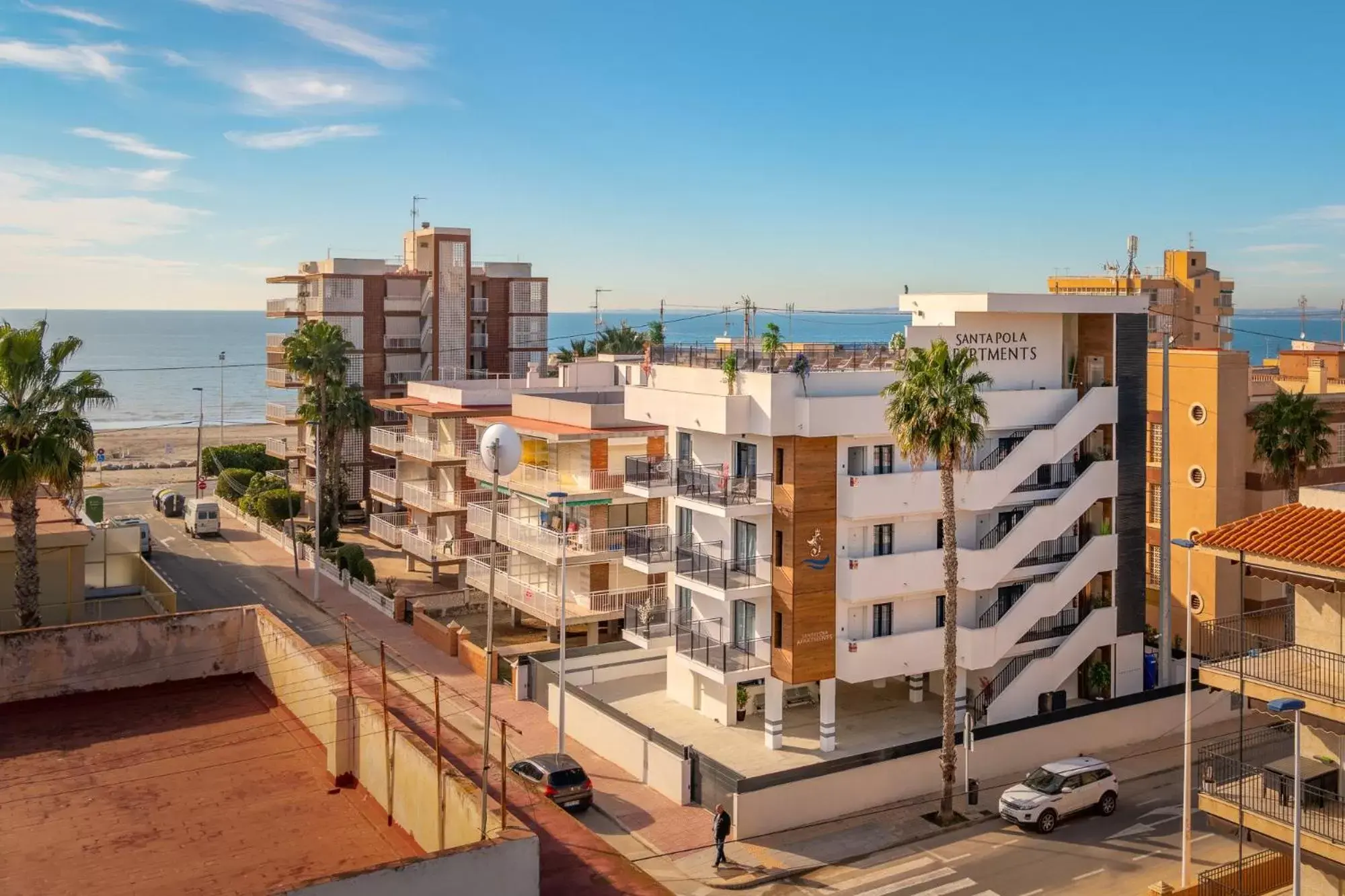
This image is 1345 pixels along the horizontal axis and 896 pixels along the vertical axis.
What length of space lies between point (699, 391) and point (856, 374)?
5.37 m

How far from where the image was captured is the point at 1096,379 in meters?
42.5

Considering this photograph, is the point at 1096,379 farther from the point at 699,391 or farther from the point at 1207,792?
the point at 1207,792

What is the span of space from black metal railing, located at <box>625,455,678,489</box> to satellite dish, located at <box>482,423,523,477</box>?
1645 cm

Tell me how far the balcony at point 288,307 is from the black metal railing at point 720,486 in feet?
160

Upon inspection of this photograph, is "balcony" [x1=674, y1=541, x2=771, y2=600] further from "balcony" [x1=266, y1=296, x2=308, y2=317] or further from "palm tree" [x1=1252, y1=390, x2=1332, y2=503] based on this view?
"balcony" [x1=266, y1=296, x2=308, y2=317]

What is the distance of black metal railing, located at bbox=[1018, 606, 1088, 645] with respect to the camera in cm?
4078

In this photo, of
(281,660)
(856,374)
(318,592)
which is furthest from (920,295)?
(318,592)

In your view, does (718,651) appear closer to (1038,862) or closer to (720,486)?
(720,486)

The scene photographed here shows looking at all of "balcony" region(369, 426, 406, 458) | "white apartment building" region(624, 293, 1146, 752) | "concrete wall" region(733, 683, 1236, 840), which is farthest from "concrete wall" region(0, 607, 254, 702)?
"balcony" region(369, 426, 406, 458)

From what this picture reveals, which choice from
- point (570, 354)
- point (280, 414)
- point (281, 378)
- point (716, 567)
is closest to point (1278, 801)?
point (716, 567)

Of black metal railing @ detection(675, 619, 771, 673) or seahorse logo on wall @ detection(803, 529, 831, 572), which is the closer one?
seahorse logo on wall @ detection(803, 529, 831, 572)

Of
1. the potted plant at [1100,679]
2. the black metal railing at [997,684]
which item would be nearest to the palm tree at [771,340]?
the black metal railing at [997,684]

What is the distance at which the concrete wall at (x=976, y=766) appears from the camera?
107 ft

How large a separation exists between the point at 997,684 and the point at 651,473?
13.4 m
